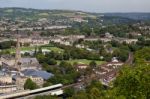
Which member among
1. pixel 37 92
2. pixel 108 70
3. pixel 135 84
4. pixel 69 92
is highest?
pixel 135 84

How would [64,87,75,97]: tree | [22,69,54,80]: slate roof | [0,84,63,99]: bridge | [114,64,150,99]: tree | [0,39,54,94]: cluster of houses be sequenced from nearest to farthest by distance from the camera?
[114,64,150,99]: tree → [0,84,63,99]: bridge → [64,87,75,97]: tree → [0,39,54,94]: cluster of houses → [22,69,54,80]: slate roof

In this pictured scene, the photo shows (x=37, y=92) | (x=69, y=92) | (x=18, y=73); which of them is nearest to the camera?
(x=69, y=92)

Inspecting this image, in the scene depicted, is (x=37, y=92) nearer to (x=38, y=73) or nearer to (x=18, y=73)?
(x=38, y=73)

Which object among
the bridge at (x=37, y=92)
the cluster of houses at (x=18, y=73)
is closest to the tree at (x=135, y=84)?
the bridge at (x=37, y=92)

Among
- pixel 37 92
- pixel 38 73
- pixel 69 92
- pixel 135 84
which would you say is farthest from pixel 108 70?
pixel 135 84

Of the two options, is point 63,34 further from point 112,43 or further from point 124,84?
point 124,84

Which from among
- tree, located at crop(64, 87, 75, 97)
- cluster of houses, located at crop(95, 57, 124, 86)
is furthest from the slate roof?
tree, located at crop(64, 87, 75, 97)

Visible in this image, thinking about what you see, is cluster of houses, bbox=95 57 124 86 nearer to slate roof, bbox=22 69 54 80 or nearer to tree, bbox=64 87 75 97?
slate roof, bbox=22 69 54 80

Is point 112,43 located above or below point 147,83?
below

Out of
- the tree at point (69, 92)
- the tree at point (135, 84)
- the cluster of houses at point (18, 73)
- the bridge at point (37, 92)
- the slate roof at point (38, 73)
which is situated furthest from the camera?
the slate roof at point (38, 73)

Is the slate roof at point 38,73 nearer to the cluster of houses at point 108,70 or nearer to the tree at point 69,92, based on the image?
the cluster of houses at point 108,70

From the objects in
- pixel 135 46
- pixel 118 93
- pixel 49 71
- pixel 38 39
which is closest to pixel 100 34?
pixel 38 39
